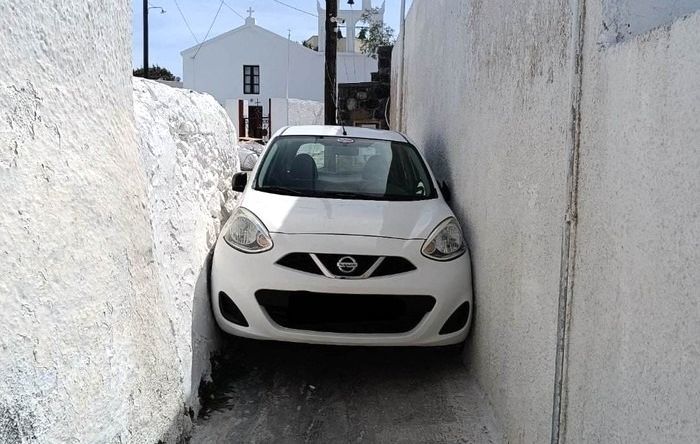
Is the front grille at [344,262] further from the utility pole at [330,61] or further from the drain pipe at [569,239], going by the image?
the utility pole at [330,61]

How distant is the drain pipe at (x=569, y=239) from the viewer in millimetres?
2480

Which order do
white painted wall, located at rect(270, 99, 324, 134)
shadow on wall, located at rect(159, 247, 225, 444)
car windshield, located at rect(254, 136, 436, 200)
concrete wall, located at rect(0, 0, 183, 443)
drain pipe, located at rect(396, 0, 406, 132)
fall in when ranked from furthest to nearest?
white painted wall, located at rect(270, 99, 324, 134) → drain pipe, located at rect(396, 0, 406, 132) → car windshield, located at rect(254, 136, 436, 200) → shadow on wall, located at rect(159, 247, 225, 444) → concrete wall, located at rect(0, 0, 183, 443)

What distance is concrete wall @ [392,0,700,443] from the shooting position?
1742mm

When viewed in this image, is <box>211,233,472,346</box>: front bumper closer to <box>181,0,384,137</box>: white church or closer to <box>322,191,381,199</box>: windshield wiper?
<box>322,191,381,199</box>: windshield wiper

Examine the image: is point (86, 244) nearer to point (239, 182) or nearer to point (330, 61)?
point (239, 182)

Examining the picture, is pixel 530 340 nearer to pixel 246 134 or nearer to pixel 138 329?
pixel 138 329

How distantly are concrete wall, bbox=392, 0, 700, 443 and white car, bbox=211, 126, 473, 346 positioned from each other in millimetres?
252

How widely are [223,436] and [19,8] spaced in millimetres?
2357

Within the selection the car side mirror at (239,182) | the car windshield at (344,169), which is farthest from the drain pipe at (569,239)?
the car side mirror at (239,182)

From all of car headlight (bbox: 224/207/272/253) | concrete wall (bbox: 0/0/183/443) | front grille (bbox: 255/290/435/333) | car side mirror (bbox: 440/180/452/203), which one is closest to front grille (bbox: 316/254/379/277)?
front grille (bbox: 255/290/435/333)

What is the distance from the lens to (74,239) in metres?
2.26

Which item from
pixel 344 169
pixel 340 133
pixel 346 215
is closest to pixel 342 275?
pixel 346 215

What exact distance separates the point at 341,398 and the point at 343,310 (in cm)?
55

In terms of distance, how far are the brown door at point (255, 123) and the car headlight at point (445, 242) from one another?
69.3 ft
